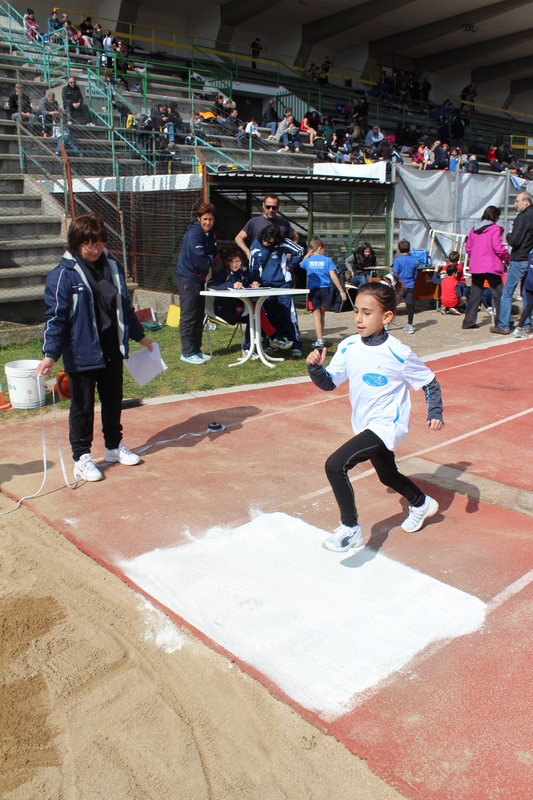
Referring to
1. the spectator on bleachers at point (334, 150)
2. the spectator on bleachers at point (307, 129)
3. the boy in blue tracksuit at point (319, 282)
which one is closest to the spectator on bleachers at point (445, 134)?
the spectator on bleachers at point (334, 150)

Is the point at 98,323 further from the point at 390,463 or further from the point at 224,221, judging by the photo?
the point at 224,221

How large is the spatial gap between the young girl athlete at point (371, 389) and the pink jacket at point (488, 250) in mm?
8722

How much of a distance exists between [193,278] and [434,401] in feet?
18.8

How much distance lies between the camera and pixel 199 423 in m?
6.53

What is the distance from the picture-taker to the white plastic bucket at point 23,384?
22.3ft

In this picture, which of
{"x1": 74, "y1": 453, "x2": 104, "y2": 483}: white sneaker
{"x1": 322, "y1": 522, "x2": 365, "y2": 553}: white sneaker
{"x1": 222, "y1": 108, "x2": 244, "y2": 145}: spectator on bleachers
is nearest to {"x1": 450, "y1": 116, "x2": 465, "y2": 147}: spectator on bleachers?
{"x1": 222, "y1": 108, "x2": 244, "y2": 145}: spectator on bleachers

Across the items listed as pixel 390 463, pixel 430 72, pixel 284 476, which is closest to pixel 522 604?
pixel 390 463

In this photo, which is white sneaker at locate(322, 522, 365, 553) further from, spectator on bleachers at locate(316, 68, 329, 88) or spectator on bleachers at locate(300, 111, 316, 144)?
spectator on bleachers at locate(316, 68, 329, 88)

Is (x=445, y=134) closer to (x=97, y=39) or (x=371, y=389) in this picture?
(x=97, y=39)

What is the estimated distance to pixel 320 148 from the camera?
2234 centimetres

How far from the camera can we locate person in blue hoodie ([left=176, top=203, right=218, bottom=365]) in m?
8.77

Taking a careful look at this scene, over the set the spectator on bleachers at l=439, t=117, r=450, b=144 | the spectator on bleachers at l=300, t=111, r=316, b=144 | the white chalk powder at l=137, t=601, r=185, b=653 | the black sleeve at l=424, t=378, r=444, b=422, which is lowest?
the white chalk powder at l=137, t=601, r=185, b=653

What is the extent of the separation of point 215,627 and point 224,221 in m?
12.6

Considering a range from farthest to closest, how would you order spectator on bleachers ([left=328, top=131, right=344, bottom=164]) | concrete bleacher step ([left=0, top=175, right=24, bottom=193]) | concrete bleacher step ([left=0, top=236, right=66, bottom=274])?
spectator on bleachers ([left=328, top=131, right=344, bottom=164]), concrete bleacher step ([left=0, top=175, right=24, bottom=193]), concrete bleacher step ([left=0, top=236, right=66, bottom=274])
